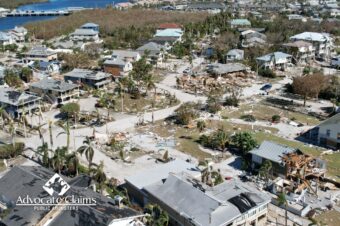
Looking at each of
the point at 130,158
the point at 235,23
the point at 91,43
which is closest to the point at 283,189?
the point at 130,158

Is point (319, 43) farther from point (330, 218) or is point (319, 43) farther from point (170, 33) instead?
point (330, 218)

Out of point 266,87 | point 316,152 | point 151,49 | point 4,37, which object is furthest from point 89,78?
point 4,37

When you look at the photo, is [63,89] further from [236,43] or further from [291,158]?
[236,43]

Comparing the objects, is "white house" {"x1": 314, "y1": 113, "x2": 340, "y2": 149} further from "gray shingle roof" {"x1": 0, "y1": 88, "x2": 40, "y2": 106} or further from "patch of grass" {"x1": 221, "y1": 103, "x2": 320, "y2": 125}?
"gray shingle roof" {"x1": 0, "y1": 88, "x2": 40, "y2": 106}

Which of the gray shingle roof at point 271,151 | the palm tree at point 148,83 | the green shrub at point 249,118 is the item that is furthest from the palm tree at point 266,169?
the palm tree at point 148,83

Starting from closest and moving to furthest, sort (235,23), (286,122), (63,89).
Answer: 1. (286,122)
2. (63,89)
3. (235,23)
